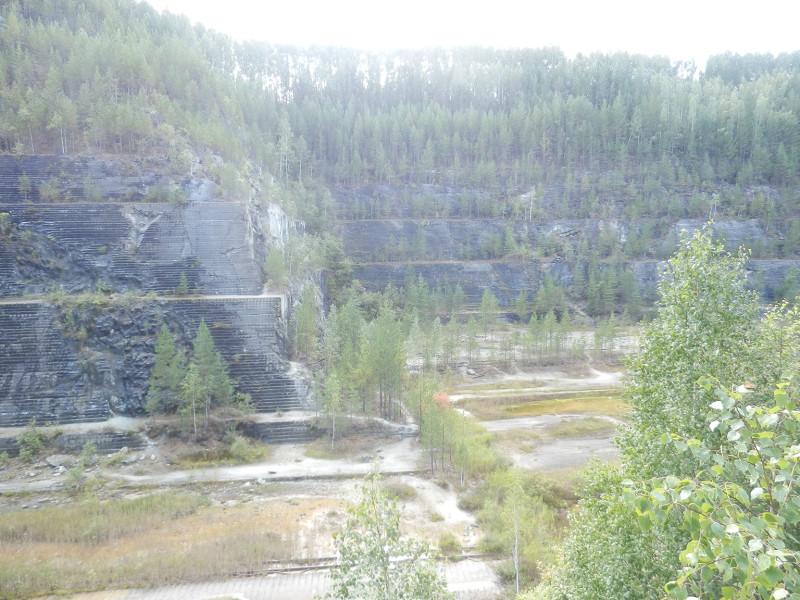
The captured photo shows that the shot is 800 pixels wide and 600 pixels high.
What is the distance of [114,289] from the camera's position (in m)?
31.6

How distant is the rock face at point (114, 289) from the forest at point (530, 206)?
2.98m

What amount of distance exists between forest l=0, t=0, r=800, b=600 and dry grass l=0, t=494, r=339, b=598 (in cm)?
709

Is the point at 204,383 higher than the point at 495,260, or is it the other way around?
the point at 495,260

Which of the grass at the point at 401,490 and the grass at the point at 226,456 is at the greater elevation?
the grass at the point at 401,490

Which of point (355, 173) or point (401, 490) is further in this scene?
point (355, 173)

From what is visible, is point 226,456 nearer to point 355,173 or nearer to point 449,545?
point 449,545

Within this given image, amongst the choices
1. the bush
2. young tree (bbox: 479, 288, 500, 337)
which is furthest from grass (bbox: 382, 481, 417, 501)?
young tree (bbox: 479, 288, 500, 337)

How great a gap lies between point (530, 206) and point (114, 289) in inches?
2288

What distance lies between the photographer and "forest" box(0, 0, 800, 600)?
490cm

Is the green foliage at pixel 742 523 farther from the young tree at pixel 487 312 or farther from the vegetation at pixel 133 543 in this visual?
the young tree at pixel 487 312

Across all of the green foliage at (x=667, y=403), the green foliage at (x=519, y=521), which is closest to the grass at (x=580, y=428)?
the green foliage at (x=519, y=521)

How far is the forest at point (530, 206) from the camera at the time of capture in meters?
4.90

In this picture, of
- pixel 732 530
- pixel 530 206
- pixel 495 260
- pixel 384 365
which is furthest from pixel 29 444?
pixel 530 206

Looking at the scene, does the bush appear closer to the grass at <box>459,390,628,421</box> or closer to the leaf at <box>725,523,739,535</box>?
the leaf at <box>725,523,739,535</box>
